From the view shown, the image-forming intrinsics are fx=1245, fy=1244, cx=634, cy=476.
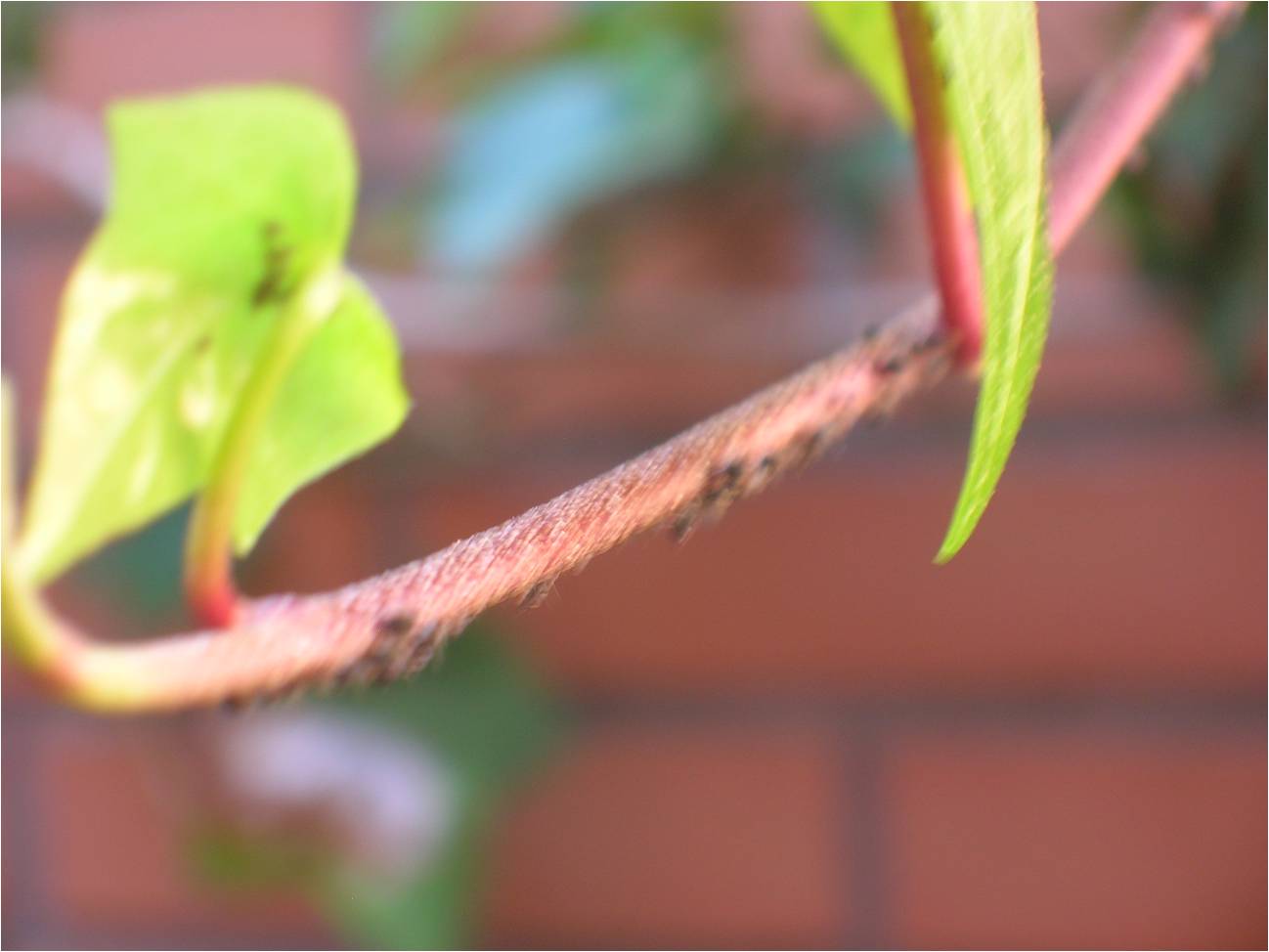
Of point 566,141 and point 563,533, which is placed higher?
point 566,141

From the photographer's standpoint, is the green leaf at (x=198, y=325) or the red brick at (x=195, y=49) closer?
the green leaf at (x=198, y=325)

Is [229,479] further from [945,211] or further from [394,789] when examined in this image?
[394,789]

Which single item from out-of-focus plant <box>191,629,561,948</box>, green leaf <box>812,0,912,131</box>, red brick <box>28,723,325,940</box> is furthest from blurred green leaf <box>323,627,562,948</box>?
green leaf <box>812,0,912,131</box>

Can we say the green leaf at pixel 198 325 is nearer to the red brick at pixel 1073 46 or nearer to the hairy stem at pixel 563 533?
the hairy stem at pixel 563 533

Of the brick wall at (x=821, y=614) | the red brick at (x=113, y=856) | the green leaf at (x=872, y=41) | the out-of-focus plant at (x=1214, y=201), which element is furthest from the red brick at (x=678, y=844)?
the green leaf at (x=872, y=41)

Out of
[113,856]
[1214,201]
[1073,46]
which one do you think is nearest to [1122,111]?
[1214,201]

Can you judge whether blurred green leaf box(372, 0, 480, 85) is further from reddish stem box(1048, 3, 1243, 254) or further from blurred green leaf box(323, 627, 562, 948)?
reddish stem box(1048, 3, 1243, 254)
